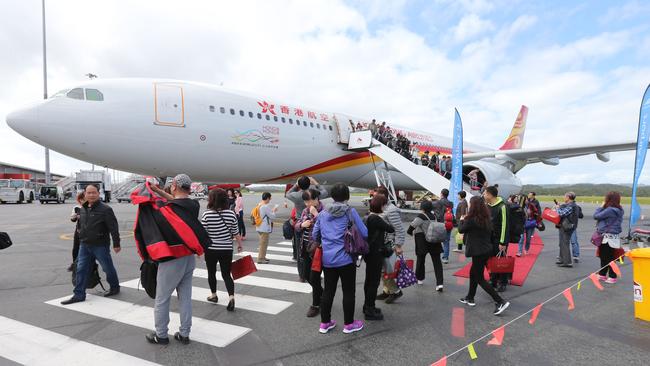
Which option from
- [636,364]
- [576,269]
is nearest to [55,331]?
[636,364]

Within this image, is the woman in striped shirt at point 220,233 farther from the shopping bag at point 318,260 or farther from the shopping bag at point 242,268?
the shopping bag at point 318,260

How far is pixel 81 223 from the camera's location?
5.14 metres

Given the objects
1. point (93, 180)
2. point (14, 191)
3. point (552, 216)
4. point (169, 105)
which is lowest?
point (552, 216)

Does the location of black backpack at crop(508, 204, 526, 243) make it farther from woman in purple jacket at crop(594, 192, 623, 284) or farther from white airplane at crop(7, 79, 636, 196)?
white airplane at crop(7, 79, 636, 196)

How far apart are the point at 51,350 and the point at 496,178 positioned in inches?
606

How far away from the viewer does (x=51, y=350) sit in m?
3.53

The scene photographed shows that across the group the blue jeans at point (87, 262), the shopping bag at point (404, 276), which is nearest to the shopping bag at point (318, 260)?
the shopping bag at point (404, 276)

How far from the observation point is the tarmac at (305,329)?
3.45 meters

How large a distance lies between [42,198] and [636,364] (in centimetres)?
3954

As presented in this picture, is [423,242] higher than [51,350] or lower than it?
higher

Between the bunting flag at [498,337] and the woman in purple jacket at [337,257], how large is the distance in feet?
4.62

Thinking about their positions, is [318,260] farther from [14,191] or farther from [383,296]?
[14,191]

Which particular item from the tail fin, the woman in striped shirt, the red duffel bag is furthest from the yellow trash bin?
the tail fin

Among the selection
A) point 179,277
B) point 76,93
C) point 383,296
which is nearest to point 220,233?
point 179,277
